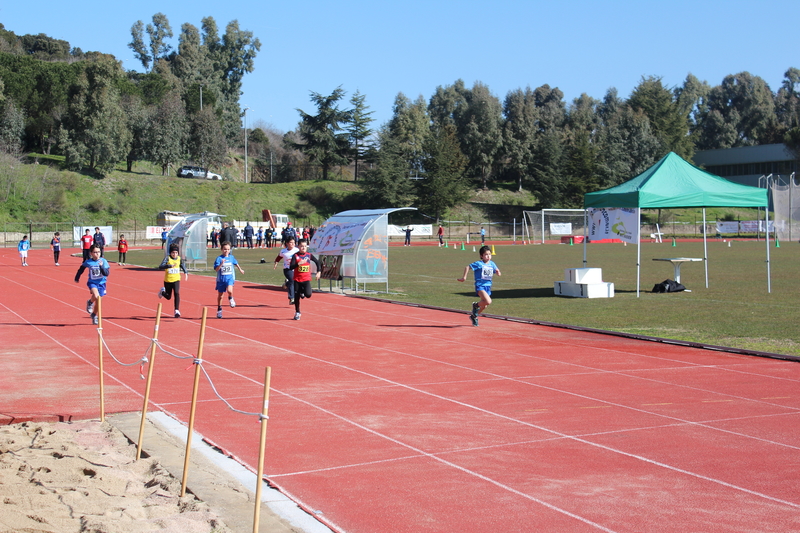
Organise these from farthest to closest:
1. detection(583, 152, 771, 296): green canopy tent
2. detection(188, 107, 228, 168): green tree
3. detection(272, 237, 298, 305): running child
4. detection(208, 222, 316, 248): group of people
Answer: detection(188, 107, 228, 168): green tree < detection(208, 222, 316, 248): group of people < detection(583, 152, 771, 296): green canopy tent < detection(272, 237, 298, 305): running child

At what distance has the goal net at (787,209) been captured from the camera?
161ft

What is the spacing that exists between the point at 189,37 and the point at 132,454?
367 ft

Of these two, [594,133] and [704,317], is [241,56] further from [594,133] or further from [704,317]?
[704,317]

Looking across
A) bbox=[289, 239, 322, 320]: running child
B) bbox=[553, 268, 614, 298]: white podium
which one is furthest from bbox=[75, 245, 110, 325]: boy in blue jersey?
bbox=[553, 268, 614, 298]: white podium

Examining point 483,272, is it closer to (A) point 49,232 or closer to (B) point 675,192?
(B) point 675,192

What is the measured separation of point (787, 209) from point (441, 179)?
121 ft

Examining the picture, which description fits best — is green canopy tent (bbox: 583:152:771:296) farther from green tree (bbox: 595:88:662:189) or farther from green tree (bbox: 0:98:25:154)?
green tree (bbox: 0:98:25:154)

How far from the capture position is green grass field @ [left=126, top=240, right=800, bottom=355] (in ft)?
49.9

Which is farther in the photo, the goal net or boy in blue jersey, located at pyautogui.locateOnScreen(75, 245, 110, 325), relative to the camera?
the goal net

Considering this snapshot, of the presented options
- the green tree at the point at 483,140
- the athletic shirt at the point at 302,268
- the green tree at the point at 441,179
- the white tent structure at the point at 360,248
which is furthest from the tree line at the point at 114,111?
the athletic shirt at the point at 302,268

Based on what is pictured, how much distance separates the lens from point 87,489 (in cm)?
604

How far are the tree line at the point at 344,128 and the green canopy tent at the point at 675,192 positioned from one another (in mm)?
58801

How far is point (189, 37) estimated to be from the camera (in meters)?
110

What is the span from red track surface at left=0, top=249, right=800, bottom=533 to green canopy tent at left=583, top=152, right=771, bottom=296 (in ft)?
25.1
